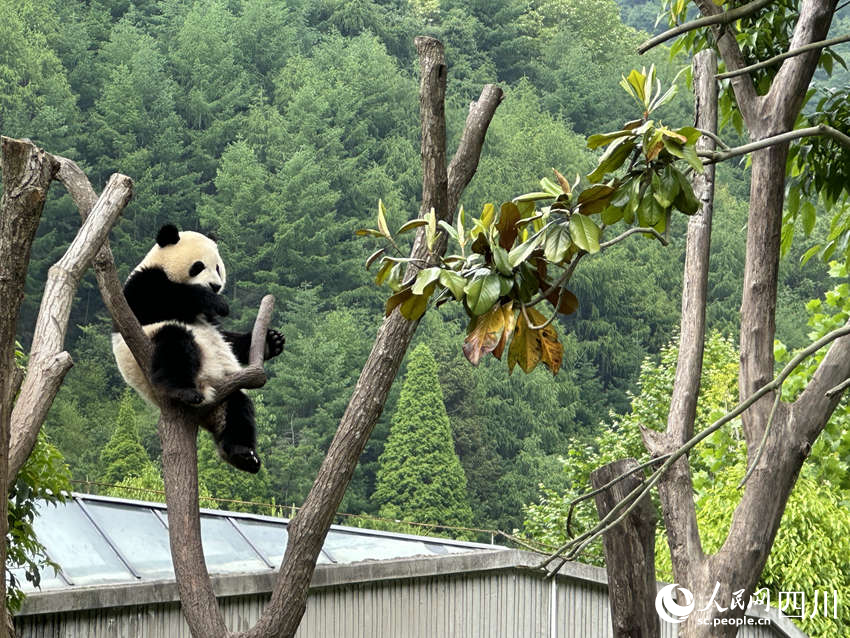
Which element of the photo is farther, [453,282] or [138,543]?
[138,543]

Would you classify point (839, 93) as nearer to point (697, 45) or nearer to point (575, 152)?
point (697, 45)

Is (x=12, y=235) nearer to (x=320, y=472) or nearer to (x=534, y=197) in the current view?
(x=534, y=197)

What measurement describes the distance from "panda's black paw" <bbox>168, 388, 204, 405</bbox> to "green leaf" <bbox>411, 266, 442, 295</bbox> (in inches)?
88.1

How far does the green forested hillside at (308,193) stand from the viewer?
116 ft

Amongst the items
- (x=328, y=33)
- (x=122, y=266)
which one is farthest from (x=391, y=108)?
(x=122, y=266)

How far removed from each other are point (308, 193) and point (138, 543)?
35502 mm

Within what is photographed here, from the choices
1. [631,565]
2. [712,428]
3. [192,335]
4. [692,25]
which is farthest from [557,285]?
[192,335]

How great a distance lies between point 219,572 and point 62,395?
102ft

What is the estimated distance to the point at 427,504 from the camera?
3234 cm

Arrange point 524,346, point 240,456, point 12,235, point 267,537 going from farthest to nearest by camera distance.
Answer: point 267,537
point 240,456
point 12,235
point 524,346

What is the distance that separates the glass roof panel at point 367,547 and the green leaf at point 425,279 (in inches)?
180

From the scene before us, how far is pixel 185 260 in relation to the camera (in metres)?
4.92

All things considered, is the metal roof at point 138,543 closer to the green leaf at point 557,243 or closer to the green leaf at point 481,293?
the green leaf at point 481,293

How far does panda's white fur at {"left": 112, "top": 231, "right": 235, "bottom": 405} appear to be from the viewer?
455 centimetres
